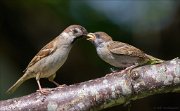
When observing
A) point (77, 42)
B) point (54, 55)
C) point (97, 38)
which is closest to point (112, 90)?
point (54, 55)

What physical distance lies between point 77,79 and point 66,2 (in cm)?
190

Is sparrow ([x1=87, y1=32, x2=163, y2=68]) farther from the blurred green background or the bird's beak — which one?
the blurred green background

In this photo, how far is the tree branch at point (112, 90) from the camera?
5.29 metres

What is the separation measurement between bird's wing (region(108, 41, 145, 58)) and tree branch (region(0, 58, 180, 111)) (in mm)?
664

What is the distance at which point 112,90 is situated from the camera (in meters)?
5.36

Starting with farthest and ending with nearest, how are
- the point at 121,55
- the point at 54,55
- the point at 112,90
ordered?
the point at 54,55 → the point at 121,55 → the point at 112,90

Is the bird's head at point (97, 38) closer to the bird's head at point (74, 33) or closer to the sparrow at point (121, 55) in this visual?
the sparrow at point (121, 55)

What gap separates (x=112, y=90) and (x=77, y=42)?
4.77 meters

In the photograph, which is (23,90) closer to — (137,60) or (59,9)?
(59,9)

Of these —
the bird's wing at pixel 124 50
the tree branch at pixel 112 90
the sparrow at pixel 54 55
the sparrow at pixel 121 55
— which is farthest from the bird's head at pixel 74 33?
the tree branch at pixel 112 90

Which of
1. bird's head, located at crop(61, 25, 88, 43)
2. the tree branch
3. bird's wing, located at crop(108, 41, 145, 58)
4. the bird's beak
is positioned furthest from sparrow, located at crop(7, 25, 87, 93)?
the tree branch

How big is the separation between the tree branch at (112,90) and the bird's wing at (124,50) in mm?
664

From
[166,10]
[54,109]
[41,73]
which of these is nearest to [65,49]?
[41,73]

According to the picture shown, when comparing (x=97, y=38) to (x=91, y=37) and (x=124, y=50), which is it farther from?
(x=124, y=50)
